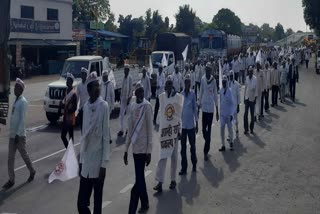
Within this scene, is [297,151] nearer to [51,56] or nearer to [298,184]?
[298,184]

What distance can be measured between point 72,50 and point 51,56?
279 cm

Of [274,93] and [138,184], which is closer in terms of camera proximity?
[138,184]

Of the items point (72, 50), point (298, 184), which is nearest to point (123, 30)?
point (72, 50)

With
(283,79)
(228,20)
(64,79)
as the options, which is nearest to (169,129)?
(64,79)

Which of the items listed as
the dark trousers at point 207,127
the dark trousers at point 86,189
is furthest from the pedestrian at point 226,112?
the dark trousers at point 86,189

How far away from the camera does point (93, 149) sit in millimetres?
6559

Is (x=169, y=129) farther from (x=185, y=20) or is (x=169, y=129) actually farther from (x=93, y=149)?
(x=185, y=20)

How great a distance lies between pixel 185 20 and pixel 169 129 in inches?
2961

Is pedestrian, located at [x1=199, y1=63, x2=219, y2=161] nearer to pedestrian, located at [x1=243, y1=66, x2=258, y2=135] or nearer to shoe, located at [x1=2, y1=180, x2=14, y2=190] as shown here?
pedestrian, located at [x1=243, y1=66, x2=258, y2=135]

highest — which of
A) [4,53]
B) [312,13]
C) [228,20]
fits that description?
[228,20]

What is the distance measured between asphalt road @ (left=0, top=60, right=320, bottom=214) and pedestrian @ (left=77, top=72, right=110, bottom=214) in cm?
157

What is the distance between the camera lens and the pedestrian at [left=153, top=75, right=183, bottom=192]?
9.12m

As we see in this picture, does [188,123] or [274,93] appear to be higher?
[188,123]

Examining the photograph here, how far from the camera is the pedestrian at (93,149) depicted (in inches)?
256
